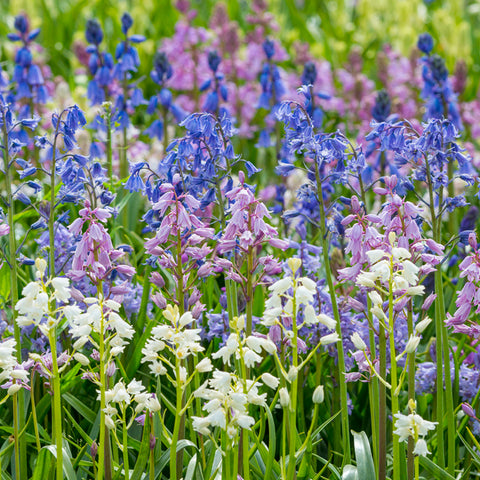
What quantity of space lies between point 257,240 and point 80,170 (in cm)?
99

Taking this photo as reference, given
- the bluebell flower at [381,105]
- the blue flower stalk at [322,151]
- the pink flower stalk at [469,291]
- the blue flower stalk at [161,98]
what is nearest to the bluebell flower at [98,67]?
the blue flower stalk at [161,98]

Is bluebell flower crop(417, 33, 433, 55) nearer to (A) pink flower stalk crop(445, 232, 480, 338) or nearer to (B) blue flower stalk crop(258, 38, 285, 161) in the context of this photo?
(B) blue flower stalk crop(258, 38, 285, 161)

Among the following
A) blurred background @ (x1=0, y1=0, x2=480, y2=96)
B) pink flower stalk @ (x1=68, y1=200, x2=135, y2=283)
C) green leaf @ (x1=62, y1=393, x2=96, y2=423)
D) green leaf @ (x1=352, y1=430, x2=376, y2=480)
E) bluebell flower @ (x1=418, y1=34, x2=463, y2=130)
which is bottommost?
green leaf @ (x1=352, y1=430, x2=376, y2=480)

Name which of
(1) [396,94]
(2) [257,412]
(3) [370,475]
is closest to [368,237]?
(3) [370,475]

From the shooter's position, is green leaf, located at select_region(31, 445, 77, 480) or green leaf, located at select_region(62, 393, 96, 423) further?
green leaf, located at select_region(62, 393, 96, 423)

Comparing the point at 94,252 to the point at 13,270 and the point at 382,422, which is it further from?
the point at 382,422

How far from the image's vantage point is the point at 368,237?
2.82m

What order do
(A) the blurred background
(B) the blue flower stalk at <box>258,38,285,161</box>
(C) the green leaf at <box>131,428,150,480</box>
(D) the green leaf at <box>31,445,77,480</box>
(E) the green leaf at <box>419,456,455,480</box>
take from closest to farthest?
(C) the green leaf at <box>131,428,150,480</box>
(D) the green leaf at <box>31,445,77,480</box>
(E) the green leaf at <box>419,456,455,480</box>
(B) the blue flower stalk at <box>258,38,285,161</box>
(A) the blurred background

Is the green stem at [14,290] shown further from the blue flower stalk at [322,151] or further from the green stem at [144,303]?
the blue flower stalk at [322,151]

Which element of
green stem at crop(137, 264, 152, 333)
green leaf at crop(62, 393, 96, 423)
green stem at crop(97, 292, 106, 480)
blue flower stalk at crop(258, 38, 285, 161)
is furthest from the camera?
blue flower stalk at crop(258, 38, 285, 161)

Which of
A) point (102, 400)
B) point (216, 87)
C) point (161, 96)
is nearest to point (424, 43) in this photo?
point (216, 87)

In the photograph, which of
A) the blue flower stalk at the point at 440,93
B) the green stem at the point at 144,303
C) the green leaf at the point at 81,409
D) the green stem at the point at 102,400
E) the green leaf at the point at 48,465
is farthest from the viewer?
the blue flower stalk at the point at 440,93

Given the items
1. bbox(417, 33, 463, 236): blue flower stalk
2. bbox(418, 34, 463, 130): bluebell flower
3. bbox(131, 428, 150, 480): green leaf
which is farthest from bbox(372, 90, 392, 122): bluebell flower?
bbox(131, 428, 150, 480): green leaf

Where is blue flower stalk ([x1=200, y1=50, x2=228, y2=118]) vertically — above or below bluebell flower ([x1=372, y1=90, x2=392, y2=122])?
above
